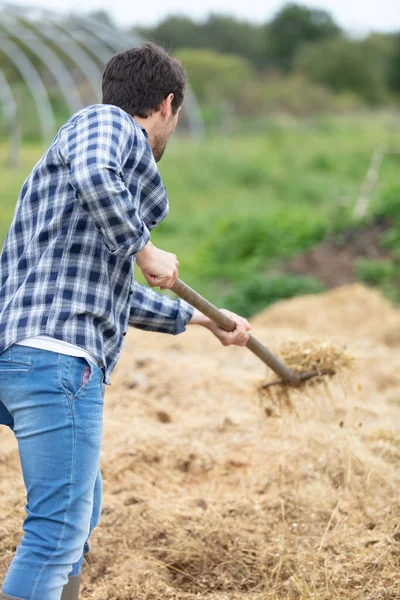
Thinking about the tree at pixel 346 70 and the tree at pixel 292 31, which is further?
the tree at pixel 292 31

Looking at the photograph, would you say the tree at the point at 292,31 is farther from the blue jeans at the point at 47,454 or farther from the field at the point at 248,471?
the blue jeans at the point at 47,454

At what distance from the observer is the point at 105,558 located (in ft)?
10.7

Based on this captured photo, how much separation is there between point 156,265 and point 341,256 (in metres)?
A: 7.97

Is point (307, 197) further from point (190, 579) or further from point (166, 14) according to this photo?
point (166, 14)

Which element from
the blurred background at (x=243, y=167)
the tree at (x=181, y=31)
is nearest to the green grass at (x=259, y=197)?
the blurred background at (x=243, y=167)

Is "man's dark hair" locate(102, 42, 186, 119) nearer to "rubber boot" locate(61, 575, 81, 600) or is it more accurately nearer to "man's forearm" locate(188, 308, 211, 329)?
"man's forearm" locate(188, 308, 211, 329)

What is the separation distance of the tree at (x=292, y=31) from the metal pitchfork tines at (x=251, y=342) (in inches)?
2156

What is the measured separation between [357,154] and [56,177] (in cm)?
1760

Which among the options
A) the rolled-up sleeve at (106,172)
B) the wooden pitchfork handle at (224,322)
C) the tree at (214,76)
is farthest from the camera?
the tree at (214,76)

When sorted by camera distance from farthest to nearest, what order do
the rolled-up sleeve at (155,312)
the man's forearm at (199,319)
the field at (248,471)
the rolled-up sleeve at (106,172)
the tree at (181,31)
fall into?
1. the tree at (181,31)
2. the field at (248,471)
3. the man's forearm at (199,319)
4. the rolled-up sleeve at (155,312)
5. the rolled-up sleeve at (106,172)

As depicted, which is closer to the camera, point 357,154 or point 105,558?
point 105,558

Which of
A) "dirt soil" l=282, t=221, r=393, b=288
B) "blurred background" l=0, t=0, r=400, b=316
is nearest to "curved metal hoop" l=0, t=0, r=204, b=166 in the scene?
"blurred background" l=0, t=0, r=400, b=316

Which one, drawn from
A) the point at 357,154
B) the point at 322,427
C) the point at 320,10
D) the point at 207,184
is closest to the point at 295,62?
the point at 320,10

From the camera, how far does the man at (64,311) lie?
2066mm
